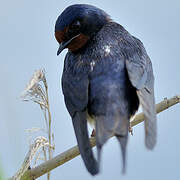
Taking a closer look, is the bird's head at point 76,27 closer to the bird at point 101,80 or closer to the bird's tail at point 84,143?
the bird at point 101,80

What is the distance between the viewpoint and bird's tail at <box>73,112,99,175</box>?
1314 mm

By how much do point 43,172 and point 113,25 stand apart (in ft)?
3.22

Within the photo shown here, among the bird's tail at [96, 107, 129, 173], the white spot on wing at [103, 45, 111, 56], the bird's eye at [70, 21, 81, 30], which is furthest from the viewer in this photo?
the bird's eye at [70, 21, 81, 30]

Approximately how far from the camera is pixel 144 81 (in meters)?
1.62

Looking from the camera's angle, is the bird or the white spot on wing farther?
the white spot on wing

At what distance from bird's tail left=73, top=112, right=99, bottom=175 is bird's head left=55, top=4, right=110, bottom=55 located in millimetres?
376

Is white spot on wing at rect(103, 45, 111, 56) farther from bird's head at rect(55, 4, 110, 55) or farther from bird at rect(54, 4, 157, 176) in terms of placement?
bird's head at rect(55, 4, 110, 55)

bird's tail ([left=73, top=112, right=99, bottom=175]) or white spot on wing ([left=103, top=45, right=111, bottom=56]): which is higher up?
white spot on wing ([left=103, top=45, right=111, bottom=56])

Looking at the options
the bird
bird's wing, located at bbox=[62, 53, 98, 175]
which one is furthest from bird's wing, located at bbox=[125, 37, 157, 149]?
bird's wing, located at bbox=[62, 53, 98, 175]

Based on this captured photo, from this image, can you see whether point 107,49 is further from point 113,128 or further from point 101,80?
point 113,128

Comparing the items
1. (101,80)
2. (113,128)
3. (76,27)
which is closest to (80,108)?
(101,80)

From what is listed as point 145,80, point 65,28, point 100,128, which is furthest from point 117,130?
point 65,28

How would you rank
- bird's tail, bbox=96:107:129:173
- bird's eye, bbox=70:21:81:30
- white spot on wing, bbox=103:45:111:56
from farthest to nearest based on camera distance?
1. bird's eye, bbox=70:21:81:30
2. white spot on wing, bbox=103:45:111:56
3. bird's tail, bbox=96:107:129:173

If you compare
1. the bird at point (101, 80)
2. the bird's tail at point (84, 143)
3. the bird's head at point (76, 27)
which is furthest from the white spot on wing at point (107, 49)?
the bird's tail at point (84, 143)
